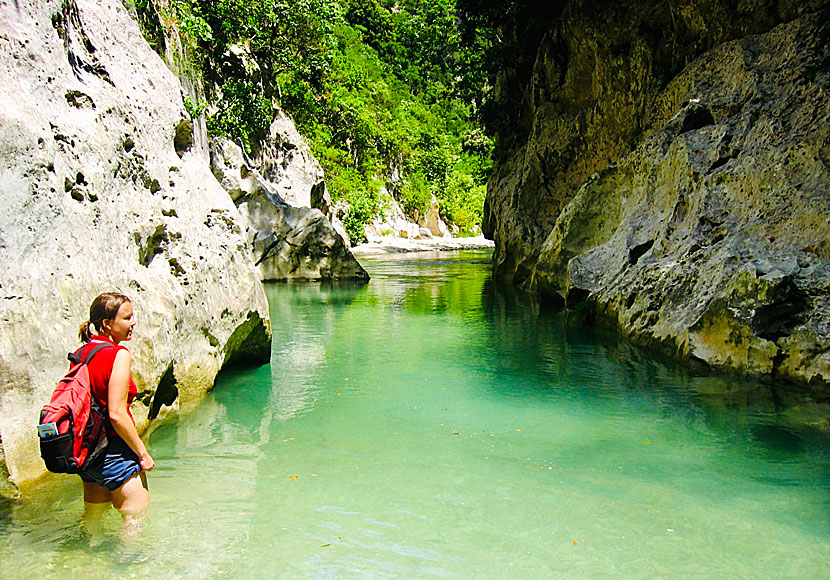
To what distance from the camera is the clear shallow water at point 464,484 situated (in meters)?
3.33

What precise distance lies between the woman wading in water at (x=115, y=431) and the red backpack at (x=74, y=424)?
39 millimetres

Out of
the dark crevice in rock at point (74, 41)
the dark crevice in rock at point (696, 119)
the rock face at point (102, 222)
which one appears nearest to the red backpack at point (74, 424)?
the rock face at point (102, 222)

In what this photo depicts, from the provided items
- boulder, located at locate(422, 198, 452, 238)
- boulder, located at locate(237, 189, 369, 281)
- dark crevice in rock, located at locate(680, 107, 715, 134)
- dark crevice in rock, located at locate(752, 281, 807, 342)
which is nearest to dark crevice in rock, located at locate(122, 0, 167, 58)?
dark crevice in rock, located at locate(680, 107, 715, 134)

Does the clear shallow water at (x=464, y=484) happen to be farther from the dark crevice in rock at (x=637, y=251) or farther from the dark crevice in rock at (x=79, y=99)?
the dark crevice in rock at (x=79, y=99)

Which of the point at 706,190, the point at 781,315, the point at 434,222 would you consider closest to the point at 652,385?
the point at 781,315

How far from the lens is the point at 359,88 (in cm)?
4353

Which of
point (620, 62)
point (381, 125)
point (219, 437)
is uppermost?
point (381, 125)

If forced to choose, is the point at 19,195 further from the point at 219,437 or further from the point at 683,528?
the point at 683,528

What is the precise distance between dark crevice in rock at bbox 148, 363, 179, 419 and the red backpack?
229 centimetres

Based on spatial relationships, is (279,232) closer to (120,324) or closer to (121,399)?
(120,324)

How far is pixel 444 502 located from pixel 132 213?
386cm

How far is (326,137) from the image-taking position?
36.4 meters

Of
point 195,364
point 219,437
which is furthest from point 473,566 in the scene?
point 195,364

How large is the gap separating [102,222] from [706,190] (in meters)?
7.81
